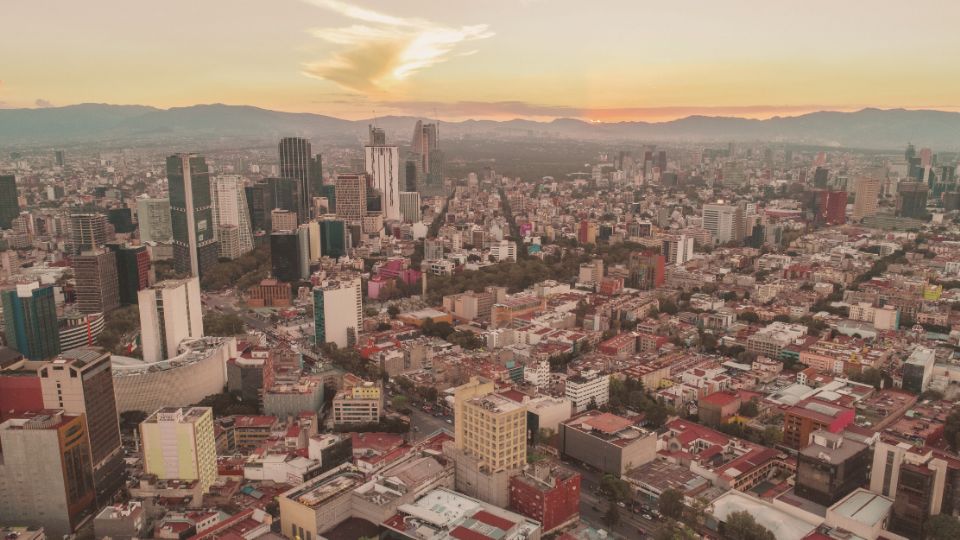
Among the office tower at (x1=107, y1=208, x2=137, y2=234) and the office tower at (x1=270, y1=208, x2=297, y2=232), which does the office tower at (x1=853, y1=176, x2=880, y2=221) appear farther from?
the office tower at (x1=107, y1=208, x2=137, y2=234)

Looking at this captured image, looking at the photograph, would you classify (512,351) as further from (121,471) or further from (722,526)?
(121,471)

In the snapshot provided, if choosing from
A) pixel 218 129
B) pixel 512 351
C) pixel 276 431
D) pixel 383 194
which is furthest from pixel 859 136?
pixel 276 431

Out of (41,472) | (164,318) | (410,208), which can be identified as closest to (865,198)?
(410,208)

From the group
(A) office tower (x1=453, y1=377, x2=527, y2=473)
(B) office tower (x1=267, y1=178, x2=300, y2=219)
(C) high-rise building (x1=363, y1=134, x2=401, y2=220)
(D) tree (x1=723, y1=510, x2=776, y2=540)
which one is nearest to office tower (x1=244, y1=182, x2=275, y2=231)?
(B) office tower (x1=267, y1=178, x2=300, y2=219)

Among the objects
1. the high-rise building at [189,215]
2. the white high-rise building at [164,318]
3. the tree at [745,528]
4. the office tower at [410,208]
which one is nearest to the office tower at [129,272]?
the high-rise building at [189,215]

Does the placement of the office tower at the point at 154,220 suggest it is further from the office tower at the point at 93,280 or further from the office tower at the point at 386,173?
the office tower at the point at 386,173
